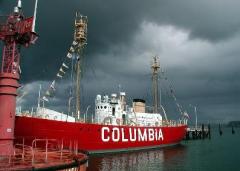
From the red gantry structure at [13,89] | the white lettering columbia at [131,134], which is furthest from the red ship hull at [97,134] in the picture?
the red gantry structure at [13,89]

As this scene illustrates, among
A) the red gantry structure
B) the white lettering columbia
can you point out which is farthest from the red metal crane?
the white lettering columbia

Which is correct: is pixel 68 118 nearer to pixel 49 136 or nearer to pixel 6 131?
pixel 49 136

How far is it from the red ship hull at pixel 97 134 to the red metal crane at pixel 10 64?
1428cm

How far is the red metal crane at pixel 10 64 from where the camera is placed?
13.9 meters

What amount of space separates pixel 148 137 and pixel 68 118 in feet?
55.6

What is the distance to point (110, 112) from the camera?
143 feet

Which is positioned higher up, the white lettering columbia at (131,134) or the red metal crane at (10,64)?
the red metal crane at (10,64)

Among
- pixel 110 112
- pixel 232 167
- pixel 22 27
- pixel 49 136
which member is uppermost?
pixel 22 27

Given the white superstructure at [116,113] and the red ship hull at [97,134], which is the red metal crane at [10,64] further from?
the white superstructure at [116,113]

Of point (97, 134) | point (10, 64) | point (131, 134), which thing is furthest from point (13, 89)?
point (131, 134)

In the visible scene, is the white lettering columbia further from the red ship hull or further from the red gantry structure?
the red gantry structure

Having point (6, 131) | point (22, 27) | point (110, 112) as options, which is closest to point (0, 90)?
point (6, 131)

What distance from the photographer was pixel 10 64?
1480 cm

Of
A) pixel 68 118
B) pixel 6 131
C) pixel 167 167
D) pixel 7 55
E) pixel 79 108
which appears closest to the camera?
pixel 6 131
